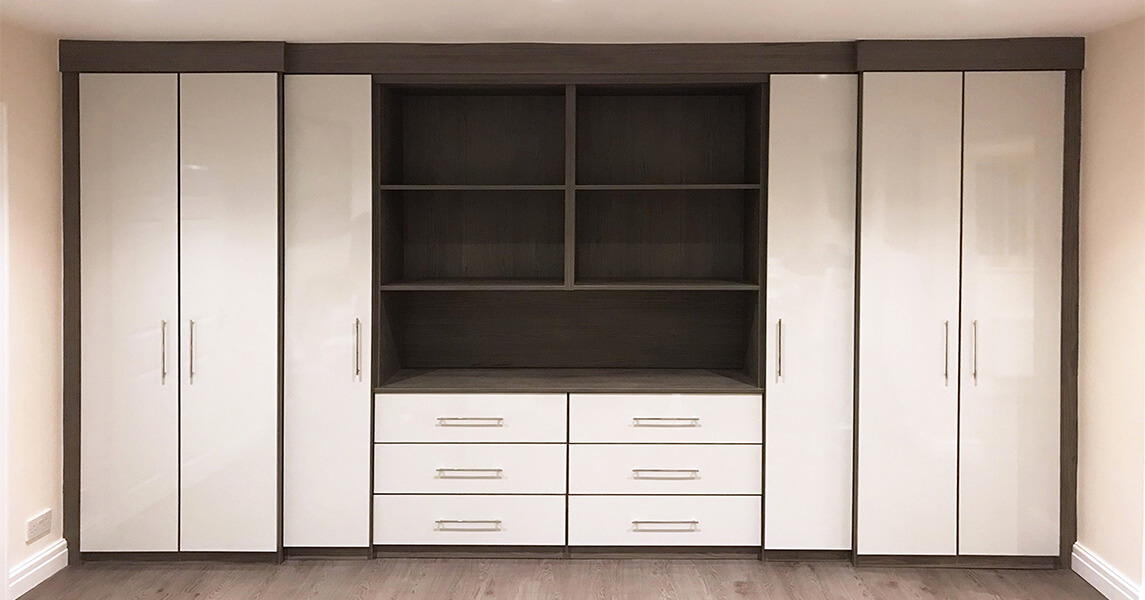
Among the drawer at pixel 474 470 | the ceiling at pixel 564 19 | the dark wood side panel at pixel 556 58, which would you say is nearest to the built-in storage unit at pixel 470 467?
the drawer at pixel 474 470

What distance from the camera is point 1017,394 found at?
411 centimetres

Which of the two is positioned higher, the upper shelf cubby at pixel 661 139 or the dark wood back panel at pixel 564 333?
the upper shelf cubby at pixel 661 139

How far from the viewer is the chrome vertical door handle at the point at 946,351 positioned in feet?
13.5

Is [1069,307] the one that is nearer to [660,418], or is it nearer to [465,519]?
[660,418]

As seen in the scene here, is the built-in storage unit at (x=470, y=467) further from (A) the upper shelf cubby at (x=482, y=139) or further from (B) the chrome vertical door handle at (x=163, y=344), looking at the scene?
(A) the upper shelf cubby at (x=482, y=139)

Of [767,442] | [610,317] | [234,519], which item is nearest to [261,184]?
[234,519]

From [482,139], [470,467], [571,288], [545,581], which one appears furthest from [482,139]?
[545,581]

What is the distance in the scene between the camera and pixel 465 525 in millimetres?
4281

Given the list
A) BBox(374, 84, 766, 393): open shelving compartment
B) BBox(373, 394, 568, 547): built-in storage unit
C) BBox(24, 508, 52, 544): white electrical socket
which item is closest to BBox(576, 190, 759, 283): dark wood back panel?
BBox(374, 84, 766, 393): open shelving compartment

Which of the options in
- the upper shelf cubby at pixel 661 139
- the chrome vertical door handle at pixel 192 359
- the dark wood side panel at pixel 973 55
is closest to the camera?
the dark wood side panel at pixel 973 55

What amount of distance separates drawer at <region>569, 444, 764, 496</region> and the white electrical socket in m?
2.15

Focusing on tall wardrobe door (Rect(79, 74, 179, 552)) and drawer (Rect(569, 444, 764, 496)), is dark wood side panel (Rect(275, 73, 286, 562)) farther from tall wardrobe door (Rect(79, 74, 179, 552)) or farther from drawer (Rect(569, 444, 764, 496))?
drawer (Rect(569, 444, 764, 496))

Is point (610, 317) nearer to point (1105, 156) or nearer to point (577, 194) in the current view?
point (577, 194)

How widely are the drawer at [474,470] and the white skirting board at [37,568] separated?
131 centimetres
